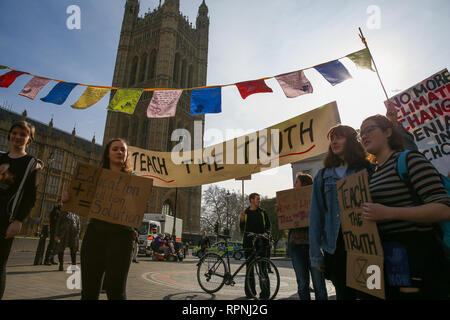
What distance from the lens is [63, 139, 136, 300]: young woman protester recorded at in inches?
91.0

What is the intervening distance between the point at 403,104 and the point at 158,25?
5135 cm

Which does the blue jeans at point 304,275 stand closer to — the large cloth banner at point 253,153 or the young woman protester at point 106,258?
the large cloth banner at point 253,153

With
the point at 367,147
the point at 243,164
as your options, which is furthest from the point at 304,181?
the point at 367,147

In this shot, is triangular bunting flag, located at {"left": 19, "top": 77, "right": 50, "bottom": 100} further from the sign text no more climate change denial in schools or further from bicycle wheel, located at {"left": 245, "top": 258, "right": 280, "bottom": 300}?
the sign text no more climate change denial in schools

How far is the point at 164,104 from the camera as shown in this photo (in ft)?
22.1

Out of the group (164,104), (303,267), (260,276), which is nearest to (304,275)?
(303,267)

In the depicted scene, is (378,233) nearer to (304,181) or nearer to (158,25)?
(304,181)

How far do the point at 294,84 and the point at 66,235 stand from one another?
287 inches

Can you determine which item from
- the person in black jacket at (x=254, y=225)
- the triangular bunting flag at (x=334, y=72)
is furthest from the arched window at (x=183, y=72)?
the person in black jacket at (x=254, y=225)

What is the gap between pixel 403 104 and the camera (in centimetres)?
402

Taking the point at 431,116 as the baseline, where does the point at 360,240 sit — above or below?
below

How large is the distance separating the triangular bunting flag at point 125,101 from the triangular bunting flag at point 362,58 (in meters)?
4.87

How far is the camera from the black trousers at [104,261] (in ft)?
7.58

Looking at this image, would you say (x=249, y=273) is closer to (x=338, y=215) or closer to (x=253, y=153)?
(x=253, y=153)
